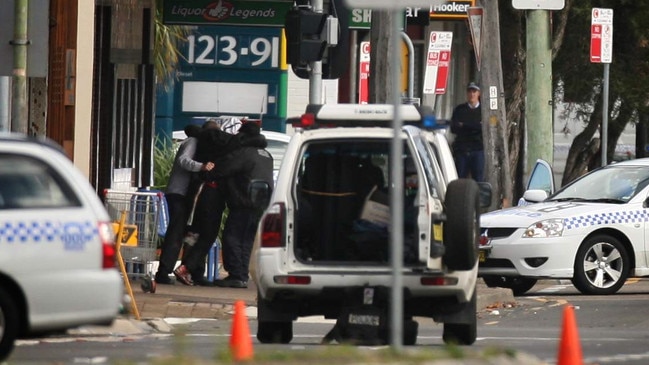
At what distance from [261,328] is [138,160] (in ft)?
34.9

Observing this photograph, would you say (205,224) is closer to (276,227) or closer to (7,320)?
(276,227)

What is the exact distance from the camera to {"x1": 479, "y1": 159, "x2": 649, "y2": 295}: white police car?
18.6 metres

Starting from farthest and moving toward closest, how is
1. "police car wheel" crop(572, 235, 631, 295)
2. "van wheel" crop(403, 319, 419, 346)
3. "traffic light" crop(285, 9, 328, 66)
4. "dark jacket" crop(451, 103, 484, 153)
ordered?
"dark jacket" crop(451, 103, 484, 153) → "traffic light" crop(285, 9, 328, 66) → "police car wheel" crop(572, 235, 631, 295) → "van wheel" crop(403, 319, 419, 346)

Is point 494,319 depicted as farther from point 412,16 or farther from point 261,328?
point 412,16

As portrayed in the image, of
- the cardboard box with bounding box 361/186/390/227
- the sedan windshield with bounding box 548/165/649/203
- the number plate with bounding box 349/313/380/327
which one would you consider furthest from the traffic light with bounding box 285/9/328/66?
the number plate with bounding box 349/313/380/327

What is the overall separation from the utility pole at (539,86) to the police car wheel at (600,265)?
5834 millimetres

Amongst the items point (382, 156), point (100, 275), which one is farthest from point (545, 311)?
point (100, 275)

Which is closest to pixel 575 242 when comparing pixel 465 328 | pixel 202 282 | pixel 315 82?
pixel 315 82

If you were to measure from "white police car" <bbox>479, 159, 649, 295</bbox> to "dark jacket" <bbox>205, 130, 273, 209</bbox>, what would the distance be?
236 cm

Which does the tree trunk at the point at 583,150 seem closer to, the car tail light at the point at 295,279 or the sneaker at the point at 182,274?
the sneaker at the point at 182,274

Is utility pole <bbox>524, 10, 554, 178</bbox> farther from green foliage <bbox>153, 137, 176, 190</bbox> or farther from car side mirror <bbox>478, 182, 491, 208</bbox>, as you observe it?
car side mirror <bbox>478, 182, 491, 208</bbox>

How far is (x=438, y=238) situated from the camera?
12.8m

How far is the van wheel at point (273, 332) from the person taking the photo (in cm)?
1348

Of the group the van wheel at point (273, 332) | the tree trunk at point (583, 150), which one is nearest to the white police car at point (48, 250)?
the van wheel at point (273, 332)
